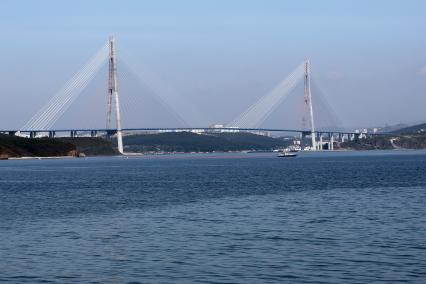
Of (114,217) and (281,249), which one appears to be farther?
(114,217)

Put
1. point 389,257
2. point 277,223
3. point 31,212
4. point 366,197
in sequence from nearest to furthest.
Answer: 1. point 389,257
2. point 277,223
3. point 31,212
4. point 366,197

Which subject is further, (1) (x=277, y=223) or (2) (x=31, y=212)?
(2) (x=31, y=212)

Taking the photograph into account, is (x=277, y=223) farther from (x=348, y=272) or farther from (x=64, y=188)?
(x=64, y=188)

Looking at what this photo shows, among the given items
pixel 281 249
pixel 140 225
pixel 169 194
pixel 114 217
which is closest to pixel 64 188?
pixel 169 194

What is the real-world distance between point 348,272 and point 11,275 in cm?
630

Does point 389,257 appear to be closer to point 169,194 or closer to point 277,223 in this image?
point 277,223

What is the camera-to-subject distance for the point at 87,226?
1008 inches

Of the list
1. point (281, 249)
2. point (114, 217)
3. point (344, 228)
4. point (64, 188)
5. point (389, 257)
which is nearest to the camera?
point (389, 257)

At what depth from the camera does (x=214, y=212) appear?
2980cm

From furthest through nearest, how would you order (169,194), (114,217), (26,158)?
(26,158) → (169,194) → (114,217)

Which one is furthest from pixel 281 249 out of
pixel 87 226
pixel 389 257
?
pixel 87 226

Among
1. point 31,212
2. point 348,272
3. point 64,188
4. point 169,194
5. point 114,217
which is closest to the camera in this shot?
point 348,272

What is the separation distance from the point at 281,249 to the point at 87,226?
7581mm

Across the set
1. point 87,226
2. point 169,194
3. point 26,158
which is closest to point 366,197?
point 169,194
